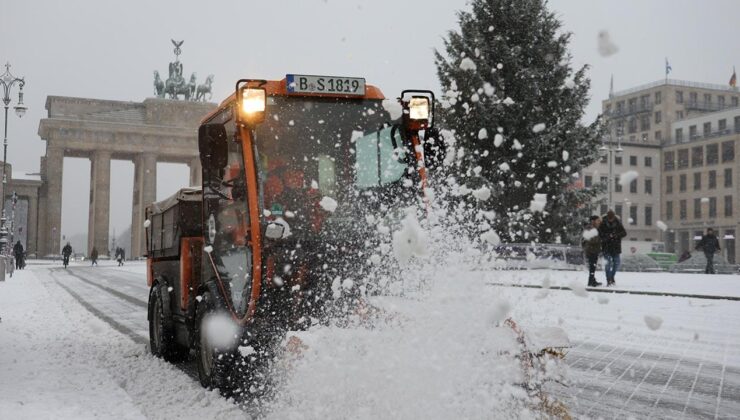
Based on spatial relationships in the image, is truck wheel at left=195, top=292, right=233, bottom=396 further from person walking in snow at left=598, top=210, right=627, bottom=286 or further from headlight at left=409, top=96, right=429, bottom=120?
person walking in snow at left=598, top=210, right=627, bottom=286

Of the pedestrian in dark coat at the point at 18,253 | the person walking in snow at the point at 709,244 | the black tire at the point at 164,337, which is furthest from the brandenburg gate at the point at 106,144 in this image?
the black tire at the point at 164,337

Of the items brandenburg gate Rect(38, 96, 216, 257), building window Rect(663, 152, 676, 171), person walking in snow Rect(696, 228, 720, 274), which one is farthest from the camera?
building window Rect(663, 152, 676, 171)

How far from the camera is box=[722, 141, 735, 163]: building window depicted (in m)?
74.6

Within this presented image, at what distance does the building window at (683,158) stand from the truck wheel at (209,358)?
82690mm

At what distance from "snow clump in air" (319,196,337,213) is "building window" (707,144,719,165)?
79.6 meters

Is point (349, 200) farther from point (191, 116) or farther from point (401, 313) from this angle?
point (191, 116)

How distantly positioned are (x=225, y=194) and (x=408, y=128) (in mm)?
1631

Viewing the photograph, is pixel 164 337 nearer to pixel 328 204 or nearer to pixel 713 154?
pixel 328 204

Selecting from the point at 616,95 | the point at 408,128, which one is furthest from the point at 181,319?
the point at 616,95

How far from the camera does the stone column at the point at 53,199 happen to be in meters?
80.7

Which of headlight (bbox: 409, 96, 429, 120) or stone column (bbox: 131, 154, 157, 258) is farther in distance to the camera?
stone column (bbox: 131, 154, 157, 258)

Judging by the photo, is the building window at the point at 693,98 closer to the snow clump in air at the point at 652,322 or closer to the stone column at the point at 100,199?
the stone column at the point at 100,199

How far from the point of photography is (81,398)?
19.2ft

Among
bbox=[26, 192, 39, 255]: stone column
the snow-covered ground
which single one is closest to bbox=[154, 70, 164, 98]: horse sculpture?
bbox=[26, 192, 39, 255]: stone column
